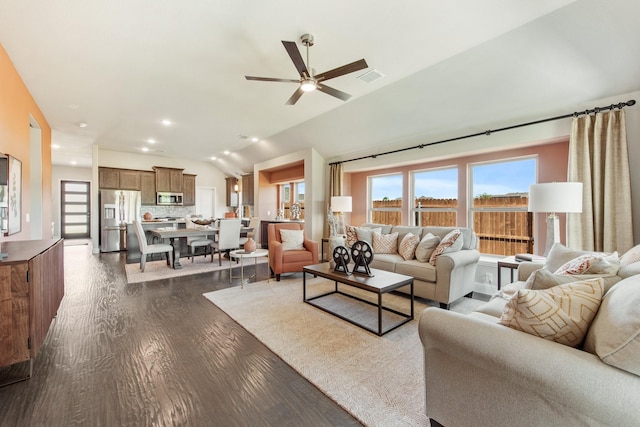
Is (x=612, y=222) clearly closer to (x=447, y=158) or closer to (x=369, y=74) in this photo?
(x=447, y=158)

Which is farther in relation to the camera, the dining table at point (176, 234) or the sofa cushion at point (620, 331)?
the dining table at point (176, 234)

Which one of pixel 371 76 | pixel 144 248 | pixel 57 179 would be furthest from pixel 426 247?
pixel 57 179

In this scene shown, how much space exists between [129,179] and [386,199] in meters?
7.57

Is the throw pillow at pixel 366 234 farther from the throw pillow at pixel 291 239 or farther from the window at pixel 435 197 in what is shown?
the window at pixel 435 197

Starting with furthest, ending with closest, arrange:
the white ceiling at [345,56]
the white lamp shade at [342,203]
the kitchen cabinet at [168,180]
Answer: the kitchen cabinet at [168,180], the white lamp shade at [342,203], the white ceiling at [345,56]

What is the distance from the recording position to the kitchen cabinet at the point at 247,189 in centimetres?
909

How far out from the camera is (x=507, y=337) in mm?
1174

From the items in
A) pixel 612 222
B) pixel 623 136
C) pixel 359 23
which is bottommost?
pixel 612 222

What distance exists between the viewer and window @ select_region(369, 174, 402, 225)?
18.4 ft

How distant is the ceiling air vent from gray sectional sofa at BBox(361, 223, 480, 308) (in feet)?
7.51

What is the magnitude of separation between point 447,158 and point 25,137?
6.22 metres

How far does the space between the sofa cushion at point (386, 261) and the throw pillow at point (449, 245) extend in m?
0.48

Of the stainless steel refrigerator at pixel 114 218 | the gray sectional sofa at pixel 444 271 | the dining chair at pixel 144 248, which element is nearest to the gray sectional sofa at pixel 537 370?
the gray sectional sofa at pixel 444 271

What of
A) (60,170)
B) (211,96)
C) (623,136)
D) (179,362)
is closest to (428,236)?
(623,136)
